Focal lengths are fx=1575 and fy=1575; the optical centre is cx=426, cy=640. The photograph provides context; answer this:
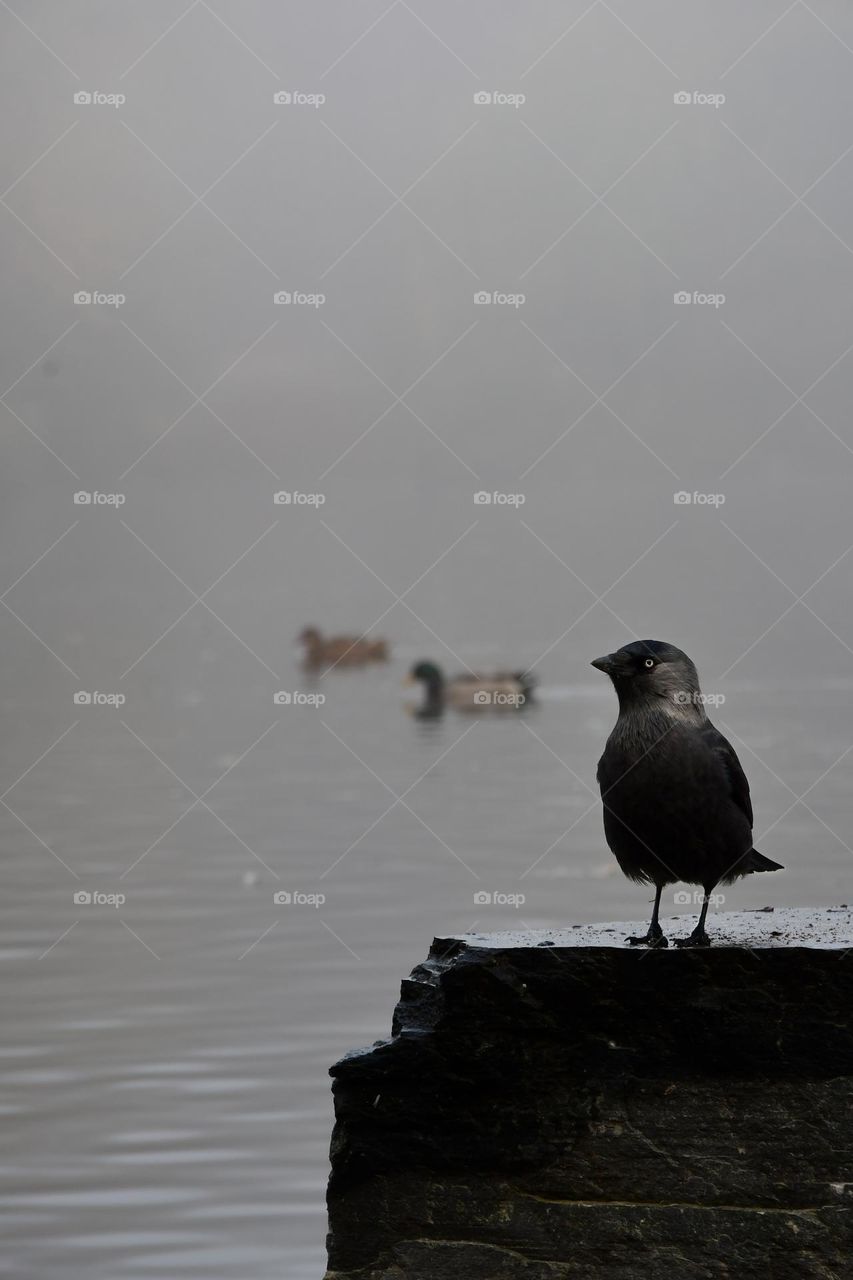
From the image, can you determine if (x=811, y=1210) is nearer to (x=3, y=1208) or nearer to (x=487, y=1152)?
(x=487, y=1152)

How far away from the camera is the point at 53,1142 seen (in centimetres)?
438

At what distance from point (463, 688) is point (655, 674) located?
651 cm

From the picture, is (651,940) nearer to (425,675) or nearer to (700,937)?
(700,937)

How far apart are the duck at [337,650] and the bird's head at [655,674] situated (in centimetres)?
644

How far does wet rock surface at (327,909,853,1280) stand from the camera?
3.36 m

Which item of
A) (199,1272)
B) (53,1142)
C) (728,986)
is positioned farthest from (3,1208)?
(728,986)

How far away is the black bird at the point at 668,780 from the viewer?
10.9 feet

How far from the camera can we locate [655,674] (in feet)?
11.0

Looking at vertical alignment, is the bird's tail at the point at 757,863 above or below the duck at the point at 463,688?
below

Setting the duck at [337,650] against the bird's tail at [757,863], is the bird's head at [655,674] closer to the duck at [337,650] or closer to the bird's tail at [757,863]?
the bird's tail at [757,863]

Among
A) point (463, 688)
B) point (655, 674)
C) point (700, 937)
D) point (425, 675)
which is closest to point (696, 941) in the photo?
point (700, 937)

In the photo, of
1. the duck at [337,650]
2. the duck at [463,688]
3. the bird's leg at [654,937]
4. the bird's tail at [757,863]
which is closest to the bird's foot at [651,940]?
the bird's leg at [654,937]

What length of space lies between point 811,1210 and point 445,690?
24.4 ft

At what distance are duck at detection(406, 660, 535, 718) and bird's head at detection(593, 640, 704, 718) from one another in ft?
9.15
